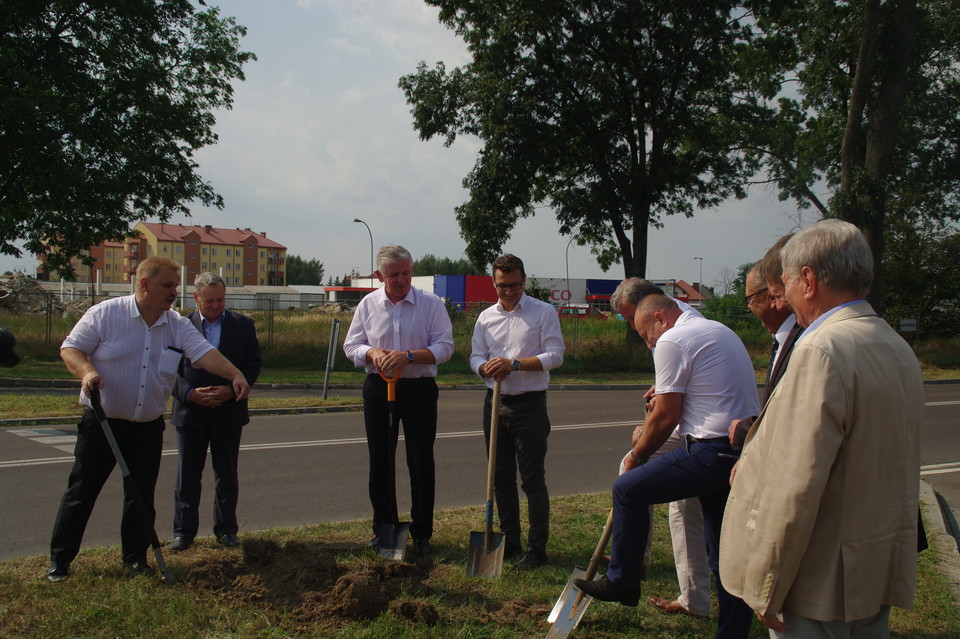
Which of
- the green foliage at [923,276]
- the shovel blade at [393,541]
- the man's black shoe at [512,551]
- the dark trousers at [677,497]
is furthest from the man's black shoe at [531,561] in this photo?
the green foliage at [923,276]

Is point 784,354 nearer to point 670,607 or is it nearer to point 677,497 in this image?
point 677,497

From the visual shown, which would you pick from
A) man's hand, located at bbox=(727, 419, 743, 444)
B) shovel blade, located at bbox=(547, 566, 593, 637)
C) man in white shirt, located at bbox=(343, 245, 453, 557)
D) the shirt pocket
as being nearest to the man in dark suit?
the shirt pocket

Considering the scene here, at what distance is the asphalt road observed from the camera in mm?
6148

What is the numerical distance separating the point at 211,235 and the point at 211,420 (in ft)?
390

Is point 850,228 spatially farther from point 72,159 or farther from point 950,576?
point 72,159

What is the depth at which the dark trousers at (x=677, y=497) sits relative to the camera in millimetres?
3377

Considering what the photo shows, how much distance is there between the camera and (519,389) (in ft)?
16.3

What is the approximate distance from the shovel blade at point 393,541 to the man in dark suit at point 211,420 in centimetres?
110

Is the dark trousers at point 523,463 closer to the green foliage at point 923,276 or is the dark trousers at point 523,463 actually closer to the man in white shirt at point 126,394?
the man in white shirt at point 126,394

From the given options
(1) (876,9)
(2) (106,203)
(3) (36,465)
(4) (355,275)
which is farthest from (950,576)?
(4) (355,275)

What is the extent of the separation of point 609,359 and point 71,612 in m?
21.0

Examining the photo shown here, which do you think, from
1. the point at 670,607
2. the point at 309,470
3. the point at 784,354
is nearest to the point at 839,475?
the point at 784,354

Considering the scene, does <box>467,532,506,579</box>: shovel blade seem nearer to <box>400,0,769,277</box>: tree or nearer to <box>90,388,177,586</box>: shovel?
<box>90,388,177,586</box>: shovel

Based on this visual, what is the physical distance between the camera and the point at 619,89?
24.4 meters
